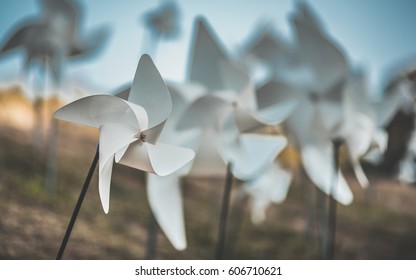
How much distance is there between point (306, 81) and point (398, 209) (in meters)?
0.62

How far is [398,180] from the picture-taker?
1.24 m

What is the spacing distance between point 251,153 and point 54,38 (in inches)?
20.5

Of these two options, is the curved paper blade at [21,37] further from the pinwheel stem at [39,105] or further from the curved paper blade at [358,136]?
the curved paper blade at [358,136]

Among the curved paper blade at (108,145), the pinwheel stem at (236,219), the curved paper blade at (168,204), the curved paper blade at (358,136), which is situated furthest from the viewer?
the pinwheel stem at (236,219)

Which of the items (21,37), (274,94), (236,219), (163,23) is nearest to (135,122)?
(274,94)

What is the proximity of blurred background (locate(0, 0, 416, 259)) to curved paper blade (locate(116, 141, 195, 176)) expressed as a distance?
A: 1.24 feet

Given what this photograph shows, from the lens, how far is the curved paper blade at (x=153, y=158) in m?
0.47

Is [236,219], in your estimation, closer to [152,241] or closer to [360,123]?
Answer: [152,241]

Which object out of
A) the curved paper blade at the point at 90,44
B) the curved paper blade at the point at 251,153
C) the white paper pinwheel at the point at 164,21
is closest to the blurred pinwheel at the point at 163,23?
the white paper pinwheel at the point at 164,21

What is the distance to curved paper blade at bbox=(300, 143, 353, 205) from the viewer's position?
771 millimetres

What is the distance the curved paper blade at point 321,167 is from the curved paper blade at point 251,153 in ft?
0.36

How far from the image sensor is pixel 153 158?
47cm
